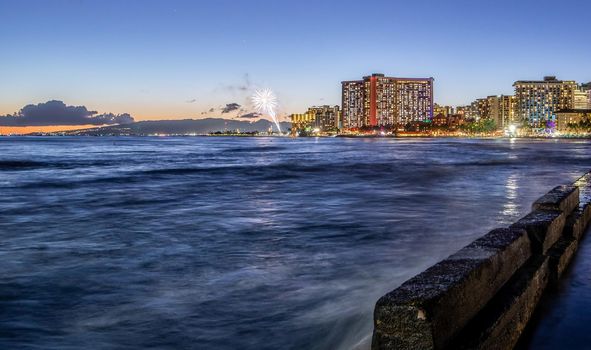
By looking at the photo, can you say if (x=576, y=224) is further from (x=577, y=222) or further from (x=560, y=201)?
(x=560, y=201)

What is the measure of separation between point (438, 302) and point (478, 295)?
32.9 inches

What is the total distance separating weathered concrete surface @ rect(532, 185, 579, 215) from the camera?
755 cm

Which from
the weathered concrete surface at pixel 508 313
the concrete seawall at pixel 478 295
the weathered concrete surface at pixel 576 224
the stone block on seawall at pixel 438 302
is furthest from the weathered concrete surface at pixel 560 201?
the stone block on seawall at pixel 438 302

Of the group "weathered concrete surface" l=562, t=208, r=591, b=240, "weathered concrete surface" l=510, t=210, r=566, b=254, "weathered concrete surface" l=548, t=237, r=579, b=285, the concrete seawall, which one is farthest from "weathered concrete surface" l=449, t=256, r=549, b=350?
"weathered concrete surface" l=562, t=208, r=591, b=240

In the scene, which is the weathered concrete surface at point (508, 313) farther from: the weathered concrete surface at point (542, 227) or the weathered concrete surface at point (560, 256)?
the weathered concrete surface at point (560, 256)

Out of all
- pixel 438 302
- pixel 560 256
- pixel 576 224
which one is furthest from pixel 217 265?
pixel 438 302

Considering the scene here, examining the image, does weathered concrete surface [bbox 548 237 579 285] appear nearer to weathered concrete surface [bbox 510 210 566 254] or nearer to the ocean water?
weathered concrete surface [bbox 510 210 566 254]

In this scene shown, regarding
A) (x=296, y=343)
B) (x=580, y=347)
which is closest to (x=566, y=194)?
(x=580, y=347)

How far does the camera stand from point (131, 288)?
7.42m

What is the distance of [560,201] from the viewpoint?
7.71m

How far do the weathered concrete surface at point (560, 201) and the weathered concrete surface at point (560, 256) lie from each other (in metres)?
0.48

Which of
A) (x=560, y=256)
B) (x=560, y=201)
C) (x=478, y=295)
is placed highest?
(x=560, y=201)

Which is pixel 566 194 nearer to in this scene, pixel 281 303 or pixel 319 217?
pixel 281 303

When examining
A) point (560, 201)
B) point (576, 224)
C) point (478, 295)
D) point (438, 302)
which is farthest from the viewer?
point (576, 224)
